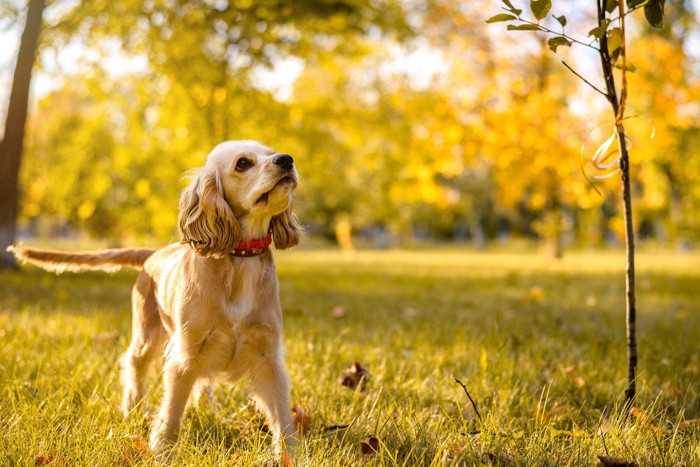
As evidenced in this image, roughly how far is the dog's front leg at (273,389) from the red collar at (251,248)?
41cm

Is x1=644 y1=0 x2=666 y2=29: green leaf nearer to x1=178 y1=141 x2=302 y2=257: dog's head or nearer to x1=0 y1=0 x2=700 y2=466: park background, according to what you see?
x1=0 y1=0 x2=700 y2=466: park background

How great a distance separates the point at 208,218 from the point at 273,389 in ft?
2.54

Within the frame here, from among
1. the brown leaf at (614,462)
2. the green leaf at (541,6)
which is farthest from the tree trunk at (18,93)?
the brown leaf at (614,462)

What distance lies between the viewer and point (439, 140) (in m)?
13.8

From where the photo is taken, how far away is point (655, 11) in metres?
2.19

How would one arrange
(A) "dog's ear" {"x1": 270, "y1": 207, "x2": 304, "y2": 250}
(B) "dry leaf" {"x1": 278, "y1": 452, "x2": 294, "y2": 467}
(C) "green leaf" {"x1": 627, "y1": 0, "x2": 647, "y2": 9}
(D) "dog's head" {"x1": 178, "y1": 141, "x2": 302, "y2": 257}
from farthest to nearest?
(A) "dog's ear" {"x1": 270, "y1": 207, "x2": 304, "y2": 250}
(D) "dog's head" {"x1": 178, "y1": 141, "x2": 302, "y2": 257}
(C) "green leaf" {"x1": 627, "y1": 0, "x2": 647, "y2": 9}
(B) "dry leaf" {"x1": 278, "y1": 452, "x2": 294, "y2": 467}

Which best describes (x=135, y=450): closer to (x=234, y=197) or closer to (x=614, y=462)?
(x=234, y=197)

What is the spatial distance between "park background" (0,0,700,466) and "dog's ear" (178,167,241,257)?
0.45 metres

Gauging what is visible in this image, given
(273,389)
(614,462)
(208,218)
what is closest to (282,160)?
(208,218)

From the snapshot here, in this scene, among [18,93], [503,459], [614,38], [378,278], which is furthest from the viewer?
[378,278]

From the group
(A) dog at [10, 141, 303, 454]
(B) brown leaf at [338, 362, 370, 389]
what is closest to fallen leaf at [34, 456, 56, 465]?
(A) dog at [10, 141, 303, 454]

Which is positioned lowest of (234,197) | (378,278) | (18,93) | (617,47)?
(378,278)

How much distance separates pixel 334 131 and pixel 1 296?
685 cm

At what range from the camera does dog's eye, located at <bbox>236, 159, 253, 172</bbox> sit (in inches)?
101
